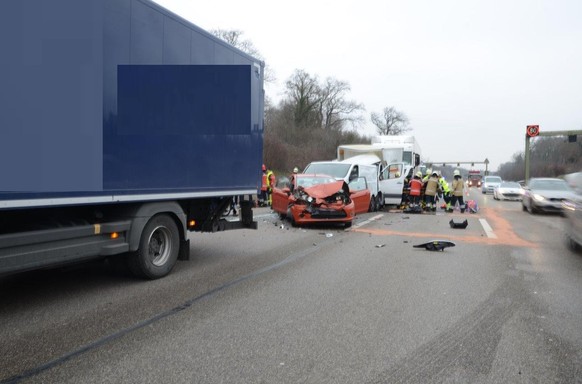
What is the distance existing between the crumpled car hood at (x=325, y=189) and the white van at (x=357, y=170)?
7.98 ft

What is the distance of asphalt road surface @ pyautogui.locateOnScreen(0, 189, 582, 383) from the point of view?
3518 millimetres

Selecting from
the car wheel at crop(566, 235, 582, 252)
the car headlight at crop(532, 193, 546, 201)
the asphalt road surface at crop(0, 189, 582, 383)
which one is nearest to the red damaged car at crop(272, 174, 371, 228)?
the asphalt road surface at crop(0, 189, 582, 383)

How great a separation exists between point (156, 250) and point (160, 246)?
87 mm

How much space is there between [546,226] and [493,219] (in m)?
2.31

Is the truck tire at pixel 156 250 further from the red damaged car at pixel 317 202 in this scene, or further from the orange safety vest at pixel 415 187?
the orange safety vest at pixel 415 187

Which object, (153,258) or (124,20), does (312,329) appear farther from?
(124,20)

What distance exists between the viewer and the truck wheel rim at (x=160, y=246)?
637 centimetres

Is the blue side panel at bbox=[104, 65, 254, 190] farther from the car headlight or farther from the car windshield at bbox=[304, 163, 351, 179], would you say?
the car headlight

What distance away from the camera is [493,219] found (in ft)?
53.1

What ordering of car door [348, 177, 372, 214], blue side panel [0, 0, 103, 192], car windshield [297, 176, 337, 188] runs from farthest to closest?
car door [348, 177, 372, 214] → car windshield [297, 176, 337, 188] → blue side panel [0, 0, 103, 192]

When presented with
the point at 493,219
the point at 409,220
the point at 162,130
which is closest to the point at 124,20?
the point at 162,130

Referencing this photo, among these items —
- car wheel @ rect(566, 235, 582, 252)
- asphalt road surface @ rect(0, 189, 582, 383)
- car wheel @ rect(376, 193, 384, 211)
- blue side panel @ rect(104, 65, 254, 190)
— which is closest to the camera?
asphalt road surface @ rect(0, 189, 582, 383)

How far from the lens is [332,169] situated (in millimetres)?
16281

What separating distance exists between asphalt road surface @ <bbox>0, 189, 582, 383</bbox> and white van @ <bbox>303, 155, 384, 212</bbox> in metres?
7.86
